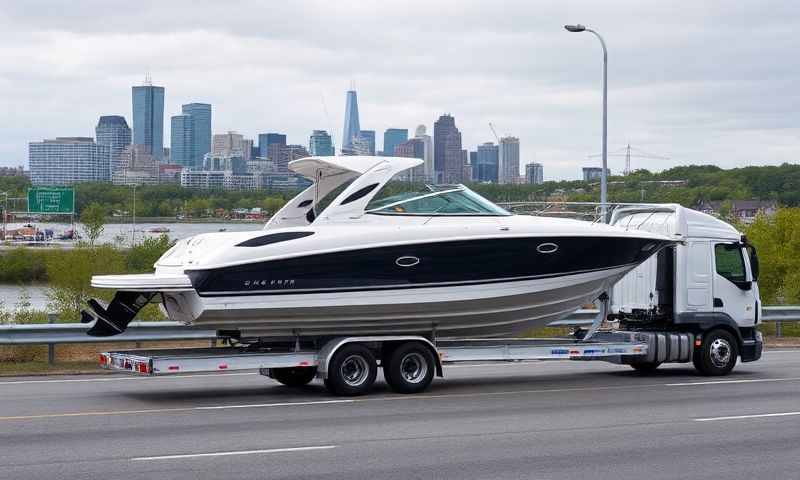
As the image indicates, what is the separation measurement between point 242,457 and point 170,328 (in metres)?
9.82

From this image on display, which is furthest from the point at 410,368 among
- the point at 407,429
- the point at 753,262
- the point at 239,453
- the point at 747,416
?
the point at 753,262

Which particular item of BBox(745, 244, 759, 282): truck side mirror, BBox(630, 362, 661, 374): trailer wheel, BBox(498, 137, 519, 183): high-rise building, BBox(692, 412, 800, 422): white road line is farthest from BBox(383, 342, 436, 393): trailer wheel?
BBox(498, 137, 519, 183): high-rise building

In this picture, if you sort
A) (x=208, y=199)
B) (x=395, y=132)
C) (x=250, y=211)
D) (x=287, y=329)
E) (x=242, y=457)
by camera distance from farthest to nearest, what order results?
(x=208, y=199)
(x=250, y=211)
(x=395, y=132)
(x=287, y=329)
(x=242, y=457)

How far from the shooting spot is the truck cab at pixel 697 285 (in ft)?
62.5

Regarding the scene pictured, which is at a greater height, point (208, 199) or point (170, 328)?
point (208, 199)

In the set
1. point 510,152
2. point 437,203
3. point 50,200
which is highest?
point 510,152

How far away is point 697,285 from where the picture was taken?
19.2 meters

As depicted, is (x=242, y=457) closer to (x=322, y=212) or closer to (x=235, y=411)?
(x=235, y=411)

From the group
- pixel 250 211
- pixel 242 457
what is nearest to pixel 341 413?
pixel 242 457

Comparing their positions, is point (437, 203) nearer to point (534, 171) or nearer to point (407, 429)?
point (407, 429)

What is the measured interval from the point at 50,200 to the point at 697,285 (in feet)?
204

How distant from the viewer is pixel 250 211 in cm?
4853

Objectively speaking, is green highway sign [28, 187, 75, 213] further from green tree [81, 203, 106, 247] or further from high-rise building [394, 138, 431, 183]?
high-rise building [394, 138, 431, 183]

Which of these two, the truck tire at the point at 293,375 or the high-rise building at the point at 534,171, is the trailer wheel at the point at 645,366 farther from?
the high-rise building at the point at 534,171
